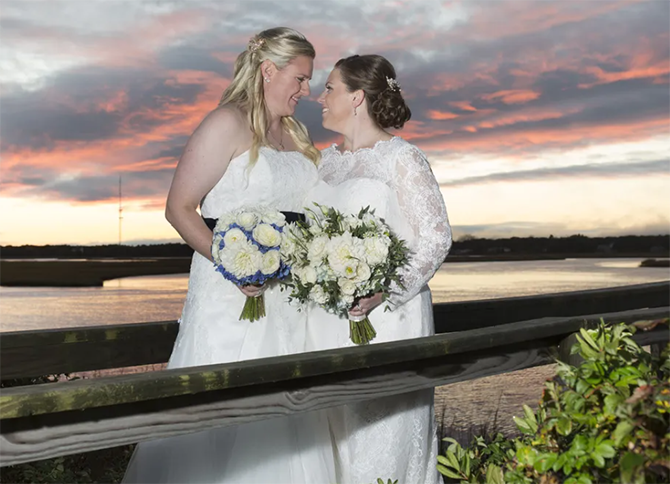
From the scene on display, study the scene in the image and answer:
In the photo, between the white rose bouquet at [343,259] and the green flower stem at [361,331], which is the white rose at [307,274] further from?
the green flower stem at [361,331]

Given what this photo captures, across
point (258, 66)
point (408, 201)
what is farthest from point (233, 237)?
point (258, 66)

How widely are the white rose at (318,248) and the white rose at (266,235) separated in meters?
0.19

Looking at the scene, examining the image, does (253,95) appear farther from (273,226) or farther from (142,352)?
(142,352)

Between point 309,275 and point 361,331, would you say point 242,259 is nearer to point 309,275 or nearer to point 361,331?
point 309,275

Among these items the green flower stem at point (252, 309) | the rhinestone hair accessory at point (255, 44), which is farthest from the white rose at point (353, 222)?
the rhinestone hair accessory at point (255, 44)

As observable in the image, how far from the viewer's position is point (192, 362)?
14.2 feet

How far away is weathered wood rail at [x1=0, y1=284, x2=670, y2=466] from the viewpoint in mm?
2064

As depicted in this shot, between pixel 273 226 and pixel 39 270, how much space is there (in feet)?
193

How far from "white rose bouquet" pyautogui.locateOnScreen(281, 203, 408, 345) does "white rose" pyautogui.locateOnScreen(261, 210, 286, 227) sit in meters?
0.06

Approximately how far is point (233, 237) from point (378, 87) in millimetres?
1234

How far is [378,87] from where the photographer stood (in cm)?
Answer: 431

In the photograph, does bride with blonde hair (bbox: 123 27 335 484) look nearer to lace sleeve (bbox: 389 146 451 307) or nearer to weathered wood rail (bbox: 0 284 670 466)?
weathered wood rail (bbox: 0 284 670 466)

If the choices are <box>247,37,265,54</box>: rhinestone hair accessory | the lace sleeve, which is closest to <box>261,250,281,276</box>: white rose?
the lace sleeve

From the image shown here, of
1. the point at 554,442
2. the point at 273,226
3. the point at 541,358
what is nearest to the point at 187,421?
the point at 554,442
